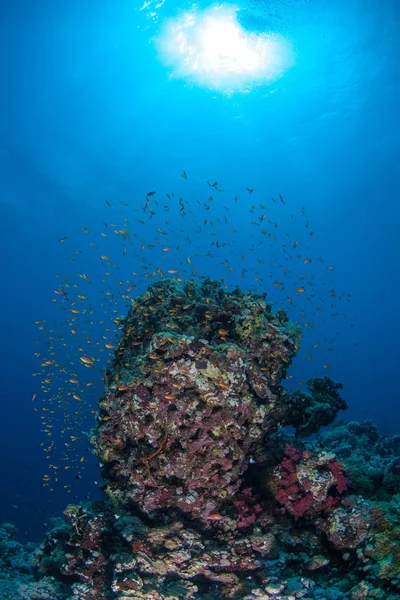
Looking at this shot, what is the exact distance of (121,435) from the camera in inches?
326

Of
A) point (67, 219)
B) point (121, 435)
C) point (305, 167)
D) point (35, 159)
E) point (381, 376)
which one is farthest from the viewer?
point (381, 376)

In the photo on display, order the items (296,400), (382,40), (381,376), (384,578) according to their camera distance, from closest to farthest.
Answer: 1. (384,578)
2. (296,400)
3. (382,40)
4. (381,376)

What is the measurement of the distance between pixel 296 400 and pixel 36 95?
48.8 metres

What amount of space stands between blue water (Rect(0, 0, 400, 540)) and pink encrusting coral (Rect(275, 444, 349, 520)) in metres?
7.55

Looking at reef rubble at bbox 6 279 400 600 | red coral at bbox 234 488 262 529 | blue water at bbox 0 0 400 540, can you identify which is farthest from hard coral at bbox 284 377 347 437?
blue water at bbox 0 0 400 540

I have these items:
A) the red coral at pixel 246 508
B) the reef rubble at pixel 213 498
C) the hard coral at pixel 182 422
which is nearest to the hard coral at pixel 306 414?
the reef rubble at pixel 213 498

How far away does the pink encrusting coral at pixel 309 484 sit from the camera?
297 inches

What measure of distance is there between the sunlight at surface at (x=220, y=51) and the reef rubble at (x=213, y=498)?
33990mm

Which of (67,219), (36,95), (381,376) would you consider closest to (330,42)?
(36,95)

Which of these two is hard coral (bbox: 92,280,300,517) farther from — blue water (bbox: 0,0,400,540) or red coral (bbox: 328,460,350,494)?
blue water (bbox: 0,0,400,540)

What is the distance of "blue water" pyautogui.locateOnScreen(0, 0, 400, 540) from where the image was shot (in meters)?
31.7

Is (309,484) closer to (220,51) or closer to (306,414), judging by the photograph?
(306,414)

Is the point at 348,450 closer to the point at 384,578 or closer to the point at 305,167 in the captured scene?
the point at 384,578

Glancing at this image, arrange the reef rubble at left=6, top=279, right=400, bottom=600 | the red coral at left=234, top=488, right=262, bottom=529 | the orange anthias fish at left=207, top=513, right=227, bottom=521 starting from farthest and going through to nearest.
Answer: the red coral at left=234, top=488, right=262, bottom=529, the orange anthias fish at left=207, top=513, right=227, bottom=521, the reef rubble at left=6, top=279, right=400, bottom=600
